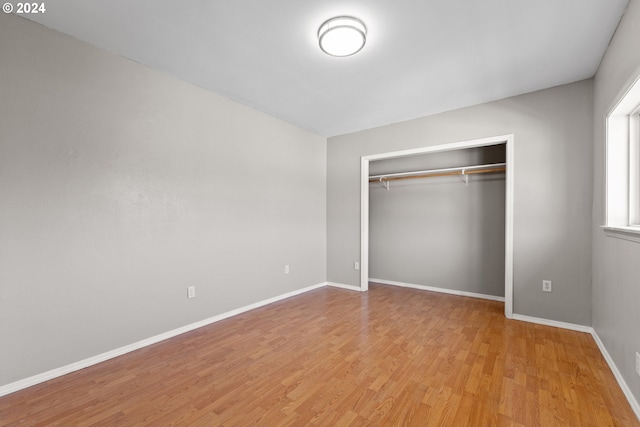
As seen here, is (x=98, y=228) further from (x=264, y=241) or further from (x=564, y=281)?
(x=564, y=281)

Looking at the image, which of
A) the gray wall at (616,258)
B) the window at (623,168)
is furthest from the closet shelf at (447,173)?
the window at (623,168)

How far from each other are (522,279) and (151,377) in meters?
3.68

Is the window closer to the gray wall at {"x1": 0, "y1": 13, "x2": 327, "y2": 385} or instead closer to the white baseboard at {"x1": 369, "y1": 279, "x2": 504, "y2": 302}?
the white baseboard at {"x1": 369, "y1": 279, "x2": 504, "y2": 302}

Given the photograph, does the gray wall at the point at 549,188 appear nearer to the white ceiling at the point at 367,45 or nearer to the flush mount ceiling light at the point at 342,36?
the white ceiling at the point at 367,45

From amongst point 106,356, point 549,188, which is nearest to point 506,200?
point 549,188

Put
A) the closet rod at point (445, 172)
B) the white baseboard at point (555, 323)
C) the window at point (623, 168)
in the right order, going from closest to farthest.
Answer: the window at point (623, 168) < the white baseboard at point (555, 323) < the closet rod at point (445, 172)

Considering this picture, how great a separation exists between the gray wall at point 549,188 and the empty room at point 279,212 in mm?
21

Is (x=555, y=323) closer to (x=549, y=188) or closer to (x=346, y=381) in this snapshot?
(x=549, y=188)

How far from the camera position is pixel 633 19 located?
1.74 m

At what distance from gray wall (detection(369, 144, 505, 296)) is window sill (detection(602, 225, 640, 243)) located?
1.64 meters

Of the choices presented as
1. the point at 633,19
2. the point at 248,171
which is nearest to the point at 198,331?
the point at 248,171

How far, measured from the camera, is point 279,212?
393 centimetres

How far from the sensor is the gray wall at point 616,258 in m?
1.69

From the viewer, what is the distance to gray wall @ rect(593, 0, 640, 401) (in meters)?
1.69
